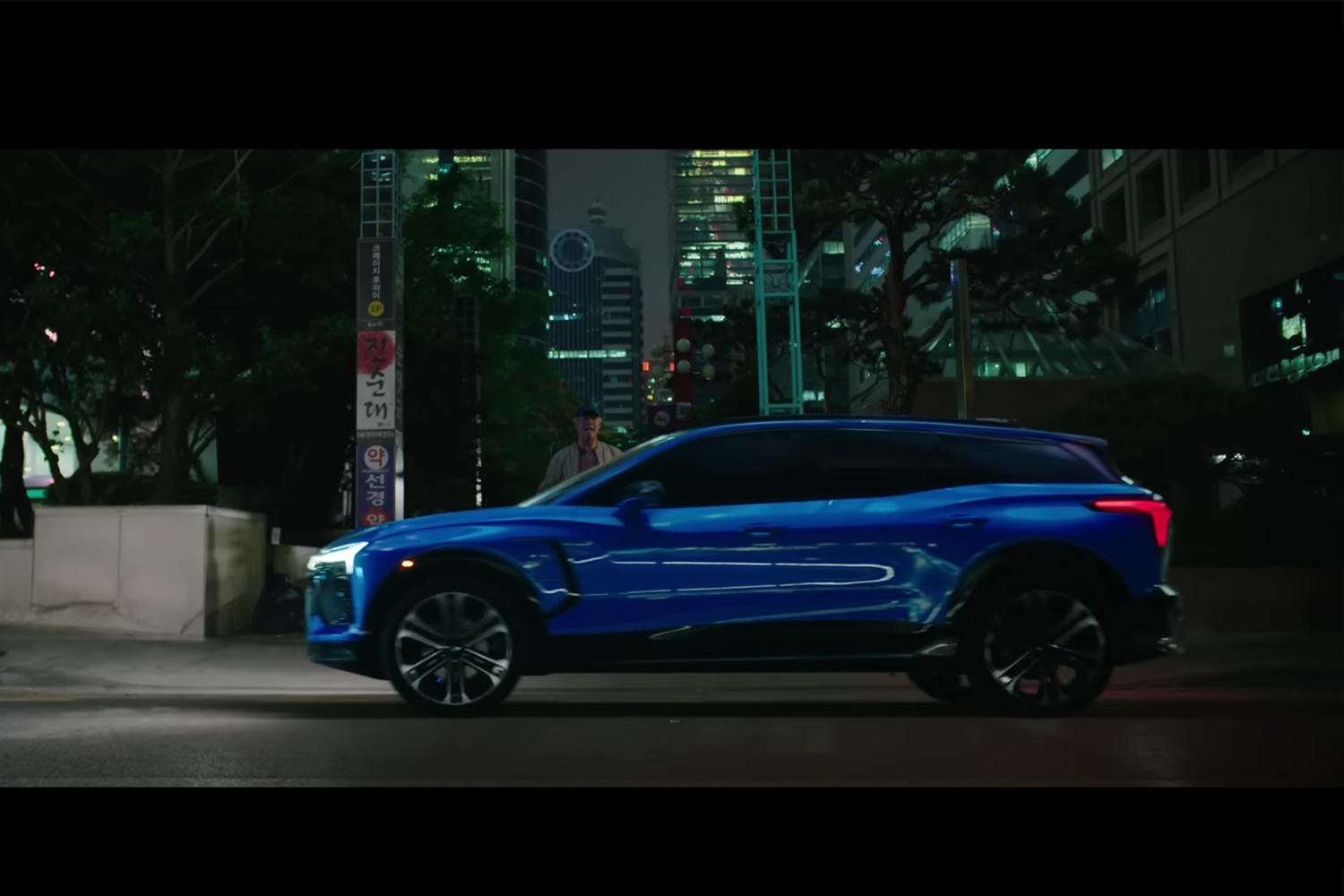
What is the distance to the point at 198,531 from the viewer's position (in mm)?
15344

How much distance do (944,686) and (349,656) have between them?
3932 millimetres

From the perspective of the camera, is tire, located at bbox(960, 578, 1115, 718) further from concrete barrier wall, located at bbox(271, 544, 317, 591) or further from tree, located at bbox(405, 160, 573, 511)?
tree, located at bbox(405, 160, 573, 511)

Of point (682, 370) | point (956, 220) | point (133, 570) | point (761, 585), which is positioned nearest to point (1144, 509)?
point (761, 585)

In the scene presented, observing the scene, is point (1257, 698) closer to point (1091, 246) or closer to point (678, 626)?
point (678, 626)

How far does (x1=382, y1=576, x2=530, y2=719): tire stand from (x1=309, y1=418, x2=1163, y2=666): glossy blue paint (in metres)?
0.18

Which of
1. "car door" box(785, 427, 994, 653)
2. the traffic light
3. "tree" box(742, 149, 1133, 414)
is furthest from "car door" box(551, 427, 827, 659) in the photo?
"tree" box(742, 149, 1133, 414)

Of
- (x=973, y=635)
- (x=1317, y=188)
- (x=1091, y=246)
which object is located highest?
(x=1317, y=188)

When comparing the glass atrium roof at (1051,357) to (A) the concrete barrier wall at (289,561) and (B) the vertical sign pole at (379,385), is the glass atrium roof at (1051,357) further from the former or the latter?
(B) the vertical sign pole at (379,385)

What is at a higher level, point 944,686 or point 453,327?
point 453,327

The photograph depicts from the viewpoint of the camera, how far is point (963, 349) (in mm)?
15008

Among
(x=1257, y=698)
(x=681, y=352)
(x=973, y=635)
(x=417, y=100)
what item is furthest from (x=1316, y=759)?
(x=681, y=352)

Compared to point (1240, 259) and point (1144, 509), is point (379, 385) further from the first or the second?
point (1240, 259)
